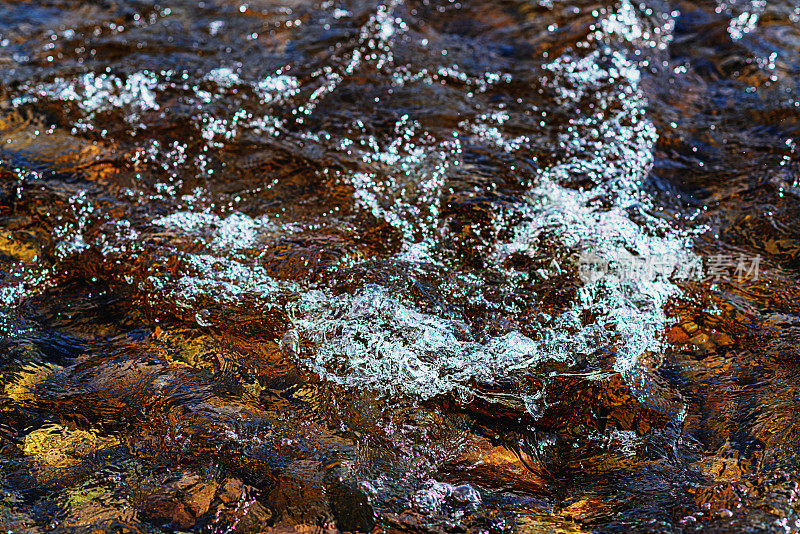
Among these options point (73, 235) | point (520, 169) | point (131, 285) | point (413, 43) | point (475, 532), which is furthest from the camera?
point (413, 43)

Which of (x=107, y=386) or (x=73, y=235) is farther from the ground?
(x=73, y=235)

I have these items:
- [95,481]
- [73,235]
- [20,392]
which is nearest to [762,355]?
[95,481]

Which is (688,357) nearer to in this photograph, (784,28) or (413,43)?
(413,43)

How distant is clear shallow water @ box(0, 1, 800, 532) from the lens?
203 cm

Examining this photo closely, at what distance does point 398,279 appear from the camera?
2.65m

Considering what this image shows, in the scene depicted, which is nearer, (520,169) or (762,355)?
(762,355)

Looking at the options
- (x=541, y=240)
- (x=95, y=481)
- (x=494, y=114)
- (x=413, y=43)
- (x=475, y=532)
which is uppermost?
(x=413, y=43)

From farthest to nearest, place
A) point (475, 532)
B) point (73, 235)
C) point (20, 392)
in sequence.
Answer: point (73, 235)
point (20, 392)
point (475, 532)

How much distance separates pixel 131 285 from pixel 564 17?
3.38m

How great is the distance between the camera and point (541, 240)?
9.36ft

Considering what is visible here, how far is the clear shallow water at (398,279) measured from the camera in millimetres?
2033
